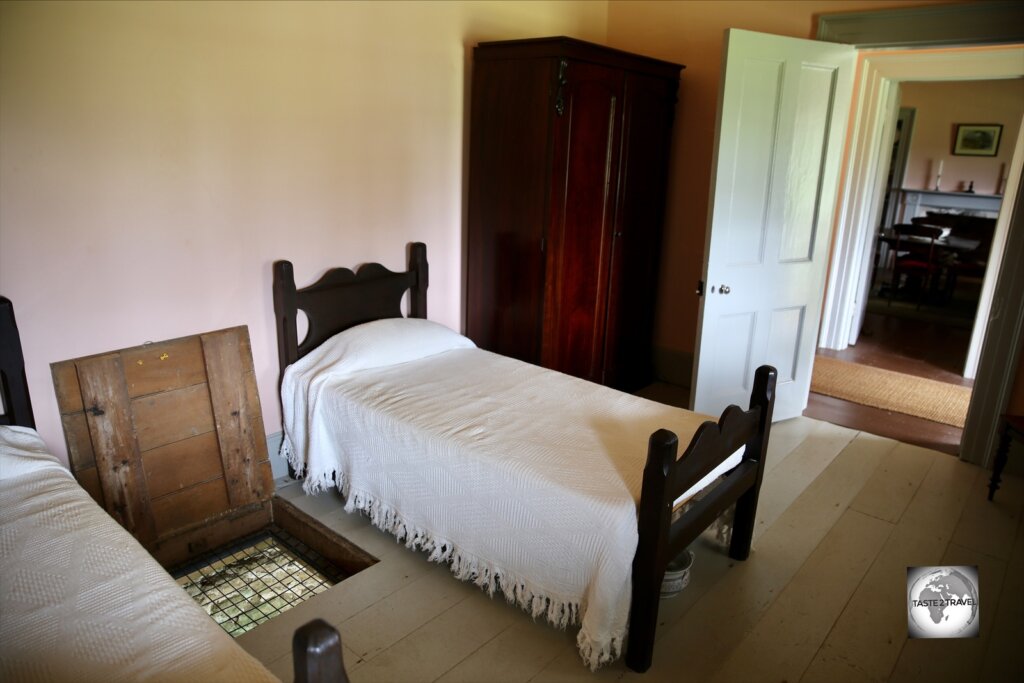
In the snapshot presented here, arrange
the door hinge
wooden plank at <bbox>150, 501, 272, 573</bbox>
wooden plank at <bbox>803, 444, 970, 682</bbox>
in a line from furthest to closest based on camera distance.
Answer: the door hinge < wooden plank at <bbox>150, 501, 272, 573</bbox> < wooden plank at <bbox>803, 444, 970, 682</bbox>

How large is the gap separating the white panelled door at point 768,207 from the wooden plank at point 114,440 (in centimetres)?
245

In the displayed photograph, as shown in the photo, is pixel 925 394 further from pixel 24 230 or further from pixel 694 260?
pixel 24 230

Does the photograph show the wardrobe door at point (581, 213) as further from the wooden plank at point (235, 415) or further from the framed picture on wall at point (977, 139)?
the framed picture on wall at point (977, 139)

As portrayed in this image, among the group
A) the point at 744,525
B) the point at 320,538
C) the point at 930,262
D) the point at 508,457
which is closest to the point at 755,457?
the point at 744,525

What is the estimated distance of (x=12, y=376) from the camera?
6.84 ft

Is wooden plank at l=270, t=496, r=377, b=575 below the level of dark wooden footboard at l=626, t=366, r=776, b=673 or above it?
below

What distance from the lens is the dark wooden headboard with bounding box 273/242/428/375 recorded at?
109 inches

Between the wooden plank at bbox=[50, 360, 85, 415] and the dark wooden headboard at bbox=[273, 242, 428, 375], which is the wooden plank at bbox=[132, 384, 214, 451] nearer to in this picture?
the wooden plank at bbox=[50, 360, 85, 415]

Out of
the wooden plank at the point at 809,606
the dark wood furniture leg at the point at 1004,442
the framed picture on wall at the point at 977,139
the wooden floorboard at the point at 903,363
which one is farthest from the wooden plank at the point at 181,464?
the framed picture on wall at the point at 977,139

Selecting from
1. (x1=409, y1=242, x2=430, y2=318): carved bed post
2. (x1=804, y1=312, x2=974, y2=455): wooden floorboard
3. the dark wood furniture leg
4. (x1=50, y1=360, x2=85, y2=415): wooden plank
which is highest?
(x1=409, y1=242, x2=430, y2=318): carved bed post

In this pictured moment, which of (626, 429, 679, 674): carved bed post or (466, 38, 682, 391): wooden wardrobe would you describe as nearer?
(626, 429, 679, 674): carved bed post

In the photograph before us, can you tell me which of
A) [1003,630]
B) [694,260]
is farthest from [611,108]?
[1003,630]

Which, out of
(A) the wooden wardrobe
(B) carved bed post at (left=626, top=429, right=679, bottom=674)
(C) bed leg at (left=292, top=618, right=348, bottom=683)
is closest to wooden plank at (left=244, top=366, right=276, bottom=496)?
(A) the wooden wardrobe

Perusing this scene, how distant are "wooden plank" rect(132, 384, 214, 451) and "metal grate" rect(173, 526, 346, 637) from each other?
0.48 meters
